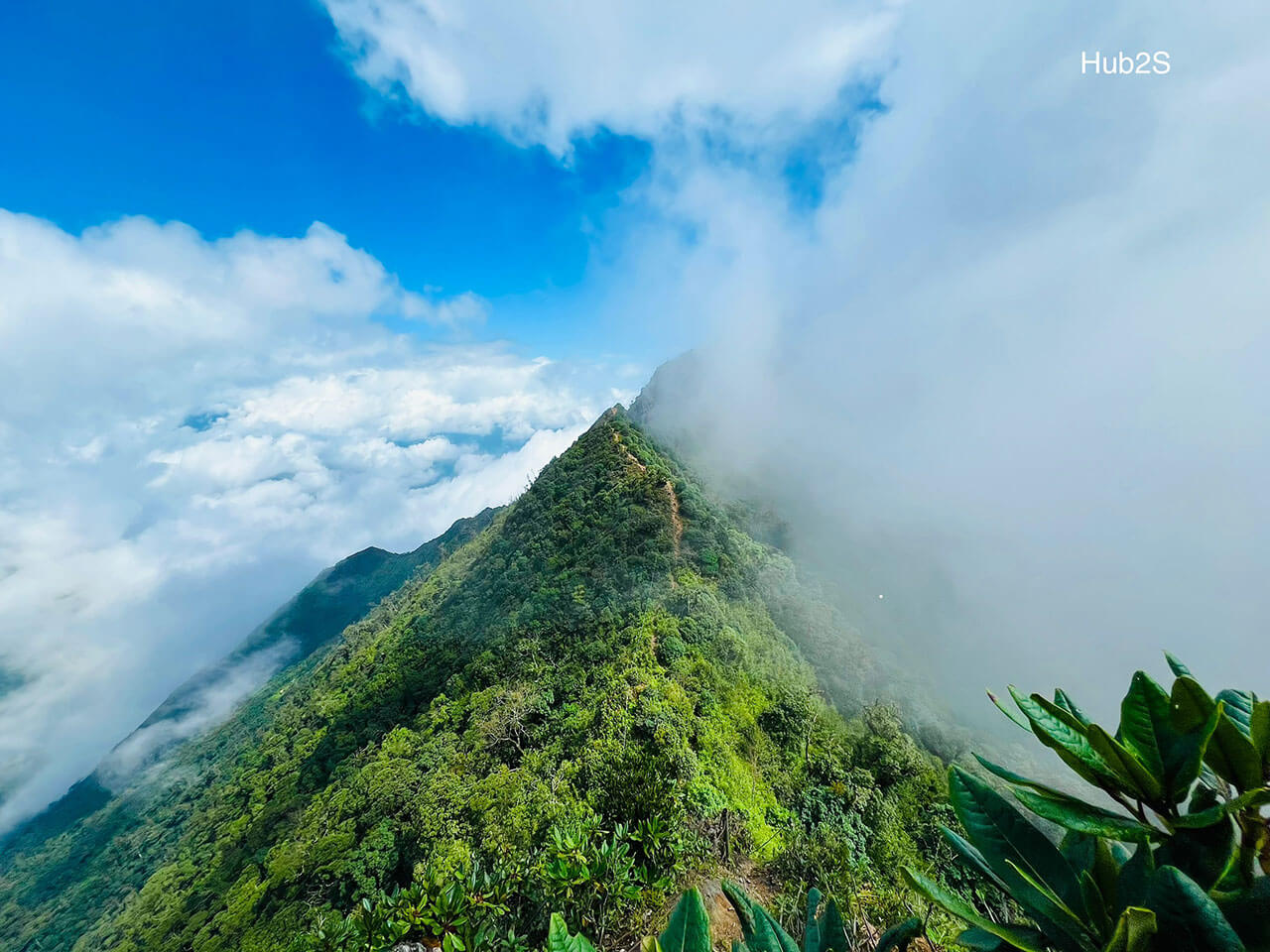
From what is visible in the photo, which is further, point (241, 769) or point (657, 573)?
point (241, 769)

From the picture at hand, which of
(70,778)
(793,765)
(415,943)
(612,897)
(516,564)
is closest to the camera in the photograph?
(415,943)

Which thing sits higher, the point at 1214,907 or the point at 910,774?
the point at 1214,907

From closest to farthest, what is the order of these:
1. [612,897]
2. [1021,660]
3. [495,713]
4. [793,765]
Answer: [612,897], [793,765], [495,713], [1021,660]

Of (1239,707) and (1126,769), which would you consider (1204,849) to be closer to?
(1126,769)

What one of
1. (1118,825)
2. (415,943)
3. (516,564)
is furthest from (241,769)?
(1118,825)

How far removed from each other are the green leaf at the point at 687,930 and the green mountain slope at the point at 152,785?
8496 centimetres

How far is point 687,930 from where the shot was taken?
A: 6.23 ft

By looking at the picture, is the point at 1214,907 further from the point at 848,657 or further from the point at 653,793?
the point at 848,657

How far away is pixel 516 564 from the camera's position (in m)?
59.3

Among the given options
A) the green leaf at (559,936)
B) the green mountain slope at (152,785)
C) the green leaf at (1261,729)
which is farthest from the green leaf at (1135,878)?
the green mountain slope at (152,785)

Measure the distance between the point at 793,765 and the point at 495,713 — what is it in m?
21.8

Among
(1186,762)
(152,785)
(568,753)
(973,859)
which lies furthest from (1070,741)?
(152,785)

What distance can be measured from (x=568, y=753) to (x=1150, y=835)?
36040 millimetres

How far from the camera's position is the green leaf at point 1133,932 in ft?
4.30
